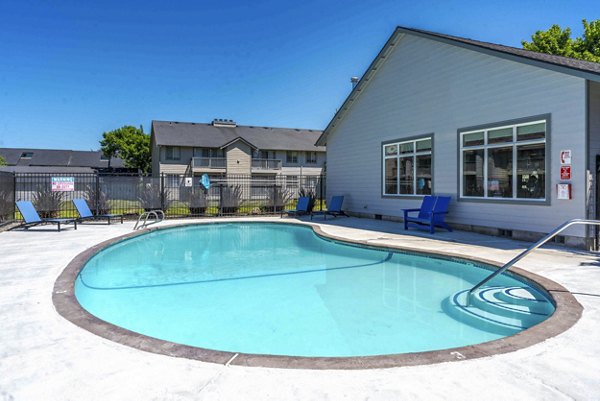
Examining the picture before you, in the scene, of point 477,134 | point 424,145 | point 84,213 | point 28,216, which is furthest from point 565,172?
point 28,216

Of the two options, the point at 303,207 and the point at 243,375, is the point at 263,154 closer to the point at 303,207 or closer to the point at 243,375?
the point at 303,207

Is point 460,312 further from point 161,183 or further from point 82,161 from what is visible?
point 82,161

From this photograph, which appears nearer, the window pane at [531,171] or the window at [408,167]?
the window pane at [531,171]

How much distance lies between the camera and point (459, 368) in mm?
2594

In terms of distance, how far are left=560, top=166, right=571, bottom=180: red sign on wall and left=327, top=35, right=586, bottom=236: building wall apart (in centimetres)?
10

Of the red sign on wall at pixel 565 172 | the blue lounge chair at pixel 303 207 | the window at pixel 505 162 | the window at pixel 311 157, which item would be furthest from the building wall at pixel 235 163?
the red sign on wall at pixel 565 172

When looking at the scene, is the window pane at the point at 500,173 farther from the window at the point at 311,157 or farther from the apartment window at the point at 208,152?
the window at the point at 311,157

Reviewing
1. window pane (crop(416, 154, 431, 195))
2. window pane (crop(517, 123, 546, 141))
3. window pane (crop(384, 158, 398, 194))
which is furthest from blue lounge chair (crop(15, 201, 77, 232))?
window pane (crop(517, 123, 546, 141))

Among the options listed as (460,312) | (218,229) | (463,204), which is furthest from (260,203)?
(460,312)

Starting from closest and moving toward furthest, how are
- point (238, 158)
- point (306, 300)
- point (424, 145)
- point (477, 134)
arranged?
point (306, 300) < point (477, 134) < point (424, 145) < point (238, 158)

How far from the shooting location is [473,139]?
33.6 feet

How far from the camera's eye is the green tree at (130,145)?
148 ft

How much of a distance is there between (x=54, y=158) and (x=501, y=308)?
60426 mm

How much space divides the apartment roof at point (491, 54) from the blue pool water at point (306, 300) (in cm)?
467
